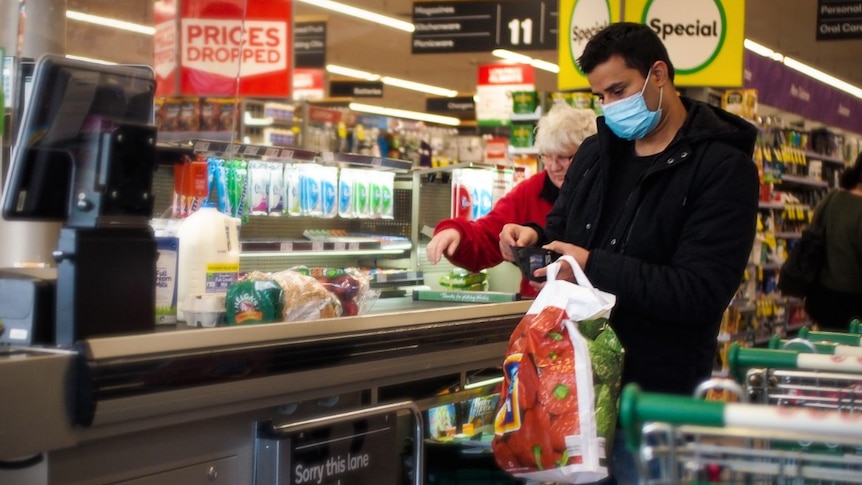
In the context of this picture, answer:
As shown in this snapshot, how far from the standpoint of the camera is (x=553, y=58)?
1736 centimetres

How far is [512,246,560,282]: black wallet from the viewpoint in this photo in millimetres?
2461

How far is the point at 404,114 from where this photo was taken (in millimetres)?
22016

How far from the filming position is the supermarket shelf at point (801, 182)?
989 centimetres

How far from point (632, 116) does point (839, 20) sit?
986 centimetres

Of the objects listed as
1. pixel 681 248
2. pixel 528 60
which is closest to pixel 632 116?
pixel 681 248

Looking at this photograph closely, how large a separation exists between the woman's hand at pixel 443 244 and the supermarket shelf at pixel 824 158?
846 centimetres

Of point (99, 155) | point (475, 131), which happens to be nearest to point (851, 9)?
point (99, 155)

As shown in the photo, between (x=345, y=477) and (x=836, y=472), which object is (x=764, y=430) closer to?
(x=836, y=472)

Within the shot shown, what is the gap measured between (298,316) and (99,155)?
2.27ft

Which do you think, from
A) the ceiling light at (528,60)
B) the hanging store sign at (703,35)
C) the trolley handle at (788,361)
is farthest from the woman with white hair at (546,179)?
the ceiling light at (528,60)

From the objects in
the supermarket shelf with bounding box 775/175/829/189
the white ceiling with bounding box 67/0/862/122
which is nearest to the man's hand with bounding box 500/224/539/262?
the supermarket shelf with bounding box 775/175/829/189

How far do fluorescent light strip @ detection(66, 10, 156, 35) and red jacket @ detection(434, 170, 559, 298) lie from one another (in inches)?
362

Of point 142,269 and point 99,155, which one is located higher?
point 99,155

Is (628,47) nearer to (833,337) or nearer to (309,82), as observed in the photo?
(833,337)
